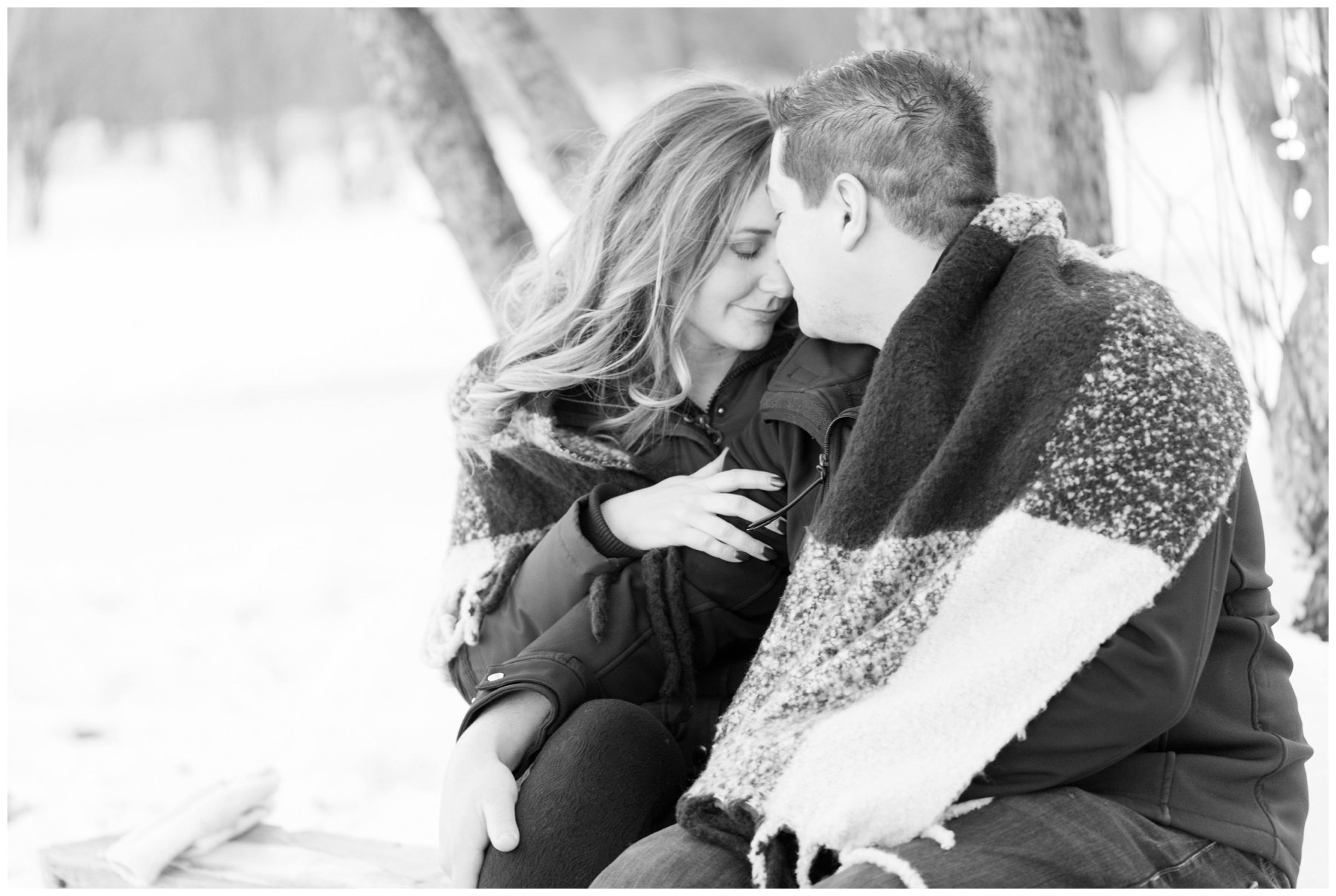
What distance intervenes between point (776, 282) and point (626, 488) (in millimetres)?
436

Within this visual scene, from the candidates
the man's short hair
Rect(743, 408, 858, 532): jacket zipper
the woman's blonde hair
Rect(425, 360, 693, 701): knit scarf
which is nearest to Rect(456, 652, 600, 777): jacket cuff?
Rect(425, 360, 693, 701): knit scarf

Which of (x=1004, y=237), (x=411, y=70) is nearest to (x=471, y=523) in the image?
(x=1004, y=237)

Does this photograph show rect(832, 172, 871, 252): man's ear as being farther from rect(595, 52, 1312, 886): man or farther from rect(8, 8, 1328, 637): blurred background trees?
rect(8, 8, 1328, 637): blurred background trees

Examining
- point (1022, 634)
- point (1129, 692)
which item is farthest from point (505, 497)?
point (1129, 692)

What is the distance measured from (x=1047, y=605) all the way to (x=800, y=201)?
2.20 ft

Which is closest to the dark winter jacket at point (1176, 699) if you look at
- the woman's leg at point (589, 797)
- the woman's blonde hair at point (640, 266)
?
the woman's leg at point (589, 797)

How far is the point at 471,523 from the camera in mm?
2230

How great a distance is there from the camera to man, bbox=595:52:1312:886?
140 centimetres

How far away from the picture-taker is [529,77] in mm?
3291

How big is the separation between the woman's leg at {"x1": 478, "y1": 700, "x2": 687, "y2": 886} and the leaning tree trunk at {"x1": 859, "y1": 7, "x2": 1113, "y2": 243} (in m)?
1.47

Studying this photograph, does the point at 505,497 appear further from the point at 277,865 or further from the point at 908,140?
the point at 908,140

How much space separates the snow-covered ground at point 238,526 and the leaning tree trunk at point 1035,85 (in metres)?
0.95

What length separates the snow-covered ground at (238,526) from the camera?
3.06m

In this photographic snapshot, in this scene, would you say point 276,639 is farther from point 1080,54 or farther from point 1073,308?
point 1073,308
